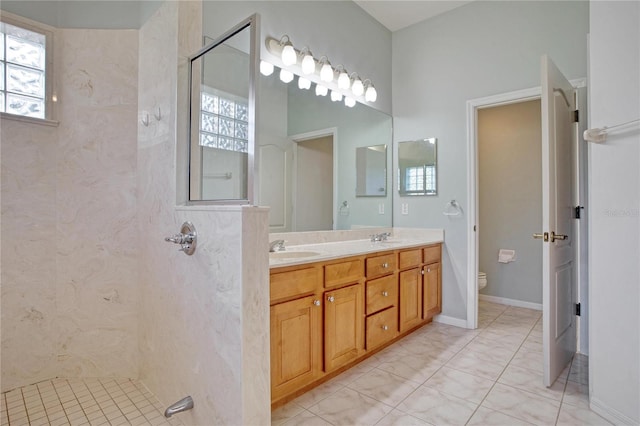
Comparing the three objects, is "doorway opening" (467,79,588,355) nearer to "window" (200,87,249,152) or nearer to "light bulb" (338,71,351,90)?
"light bulb" (338,71,351,90)

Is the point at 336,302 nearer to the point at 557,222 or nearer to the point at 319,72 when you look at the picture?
the point at 557,222

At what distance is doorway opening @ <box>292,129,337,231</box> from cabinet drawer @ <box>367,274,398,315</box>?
67 cm

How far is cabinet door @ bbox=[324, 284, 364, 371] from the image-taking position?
6.24 feet

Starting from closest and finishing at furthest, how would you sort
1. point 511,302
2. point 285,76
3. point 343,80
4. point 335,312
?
point 335,312 < point 285,76 < point 343,80 < point 511,302

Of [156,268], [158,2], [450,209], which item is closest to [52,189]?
[156,268]

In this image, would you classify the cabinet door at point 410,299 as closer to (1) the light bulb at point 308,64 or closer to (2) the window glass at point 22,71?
(1) the light bulb at point 308,64

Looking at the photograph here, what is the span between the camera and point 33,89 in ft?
6.64

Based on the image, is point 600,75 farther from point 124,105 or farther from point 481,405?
point 124,105

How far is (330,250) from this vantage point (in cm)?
226

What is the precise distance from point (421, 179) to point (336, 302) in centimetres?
177

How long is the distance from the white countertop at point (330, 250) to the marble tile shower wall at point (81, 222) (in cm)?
102

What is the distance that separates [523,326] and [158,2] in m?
3.75

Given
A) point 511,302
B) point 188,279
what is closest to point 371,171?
point 188,279

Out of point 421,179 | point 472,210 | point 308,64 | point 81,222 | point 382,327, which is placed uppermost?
point 308,64
